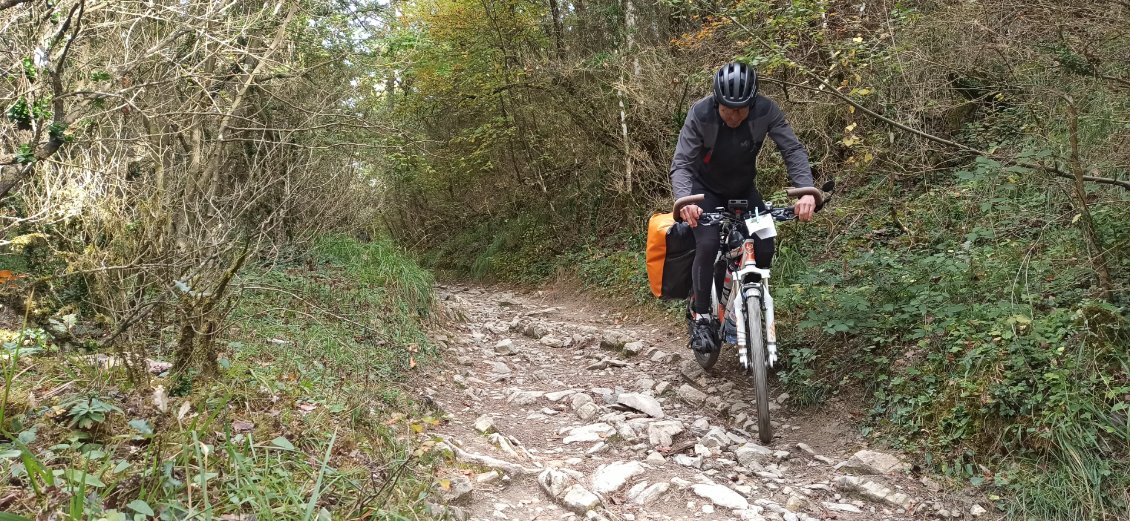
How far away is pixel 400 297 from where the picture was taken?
697 cm

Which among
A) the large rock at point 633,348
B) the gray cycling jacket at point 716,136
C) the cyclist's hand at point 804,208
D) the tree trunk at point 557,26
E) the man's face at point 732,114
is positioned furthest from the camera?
the tree trunk at point 557,26

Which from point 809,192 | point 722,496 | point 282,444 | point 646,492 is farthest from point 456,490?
point 809,192

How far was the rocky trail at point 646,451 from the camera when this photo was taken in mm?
3137

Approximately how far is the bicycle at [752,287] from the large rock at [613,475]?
0.90 meters

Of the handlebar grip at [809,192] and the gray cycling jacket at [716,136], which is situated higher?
the gray cycling jacket at [716,136]

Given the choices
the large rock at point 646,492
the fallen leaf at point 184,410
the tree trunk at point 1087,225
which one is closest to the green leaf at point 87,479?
the fallen leaf at point 184,410

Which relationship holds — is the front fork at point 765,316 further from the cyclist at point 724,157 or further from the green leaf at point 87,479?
the green leaf at point 87,479

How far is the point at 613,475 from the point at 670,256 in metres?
2.06

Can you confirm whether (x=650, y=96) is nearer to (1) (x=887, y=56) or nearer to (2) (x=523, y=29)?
(1) (x=887, y=56)

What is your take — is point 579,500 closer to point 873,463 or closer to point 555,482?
point 555,482

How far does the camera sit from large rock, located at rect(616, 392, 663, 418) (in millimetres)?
4605

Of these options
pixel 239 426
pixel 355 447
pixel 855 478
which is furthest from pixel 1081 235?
pixel 239 426

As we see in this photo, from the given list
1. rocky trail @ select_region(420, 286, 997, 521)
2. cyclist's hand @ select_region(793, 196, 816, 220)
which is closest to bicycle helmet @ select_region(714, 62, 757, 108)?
cyclist's hand @ select_region(793, 196, 816, 220)

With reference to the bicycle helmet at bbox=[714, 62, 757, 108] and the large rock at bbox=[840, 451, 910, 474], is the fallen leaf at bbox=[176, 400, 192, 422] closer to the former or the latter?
the large rock at bbox=[840, 451, 910, 474]
